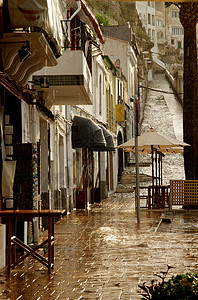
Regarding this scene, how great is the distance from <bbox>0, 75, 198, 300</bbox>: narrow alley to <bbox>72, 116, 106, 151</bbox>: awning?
4.68 metres

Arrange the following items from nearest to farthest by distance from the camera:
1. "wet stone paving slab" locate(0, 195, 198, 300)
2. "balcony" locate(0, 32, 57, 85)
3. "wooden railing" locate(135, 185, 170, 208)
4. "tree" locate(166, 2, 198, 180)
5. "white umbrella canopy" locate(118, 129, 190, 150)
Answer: "wet stone paving slab" locate(0, 195, 198, 300) → "balcony" locate(0, 32, 57, 85) → "white umbrella canopy" locate(118, 129, 190, 150) → "wooden railing" locate(135, 185, 170, 208) → "tree" locate(166, 2, 198, 180)

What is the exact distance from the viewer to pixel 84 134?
21875 mm

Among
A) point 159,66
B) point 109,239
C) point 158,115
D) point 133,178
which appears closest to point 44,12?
point 109,239

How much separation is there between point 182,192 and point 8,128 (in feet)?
36.8

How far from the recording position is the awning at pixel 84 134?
2181cm

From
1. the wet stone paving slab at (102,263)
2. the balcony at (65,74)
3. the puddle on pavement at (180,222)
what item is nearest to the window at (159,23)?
the puddle on pavement at (180,222)

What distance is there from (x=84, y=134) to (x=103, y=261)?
12419mm

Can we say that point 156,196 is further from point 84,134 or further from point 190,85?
point 190,85

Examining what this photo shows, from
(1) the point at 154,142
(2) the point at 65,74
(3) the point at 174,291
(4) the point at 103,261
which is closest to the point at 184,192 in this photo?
(1) the point at 154,142

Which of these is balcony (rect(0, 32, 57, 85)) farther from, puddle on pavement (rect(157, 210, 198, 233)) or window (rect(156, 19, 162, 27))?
window (rect(156, 19, 162, 27))

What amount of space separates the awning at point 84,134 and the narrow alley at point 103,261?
468cm

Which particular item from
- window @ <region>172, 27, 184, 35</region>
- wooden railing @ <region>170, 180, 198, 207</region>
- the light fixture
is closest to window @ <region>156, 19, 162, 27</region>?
window @ <region>172, 27, 184, 35</region>

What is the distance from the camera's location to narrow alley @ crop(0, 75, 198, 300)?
24.3ft

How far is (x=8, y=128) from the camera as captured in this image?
1102cm
